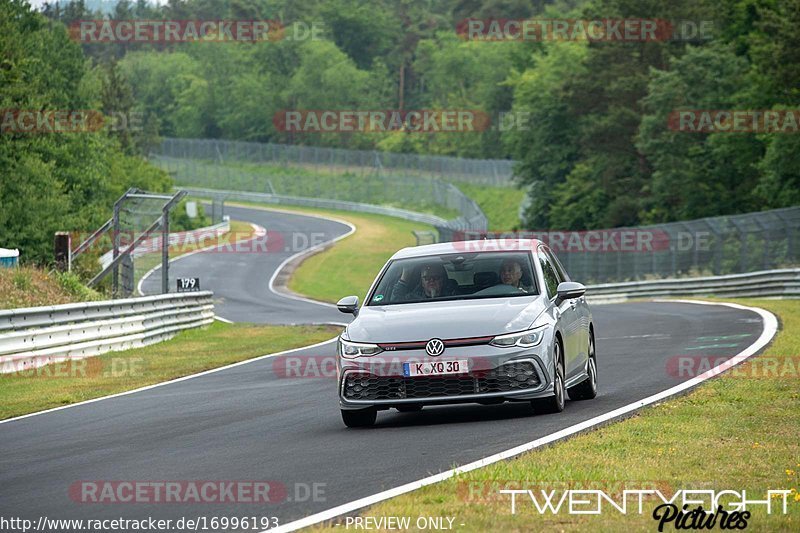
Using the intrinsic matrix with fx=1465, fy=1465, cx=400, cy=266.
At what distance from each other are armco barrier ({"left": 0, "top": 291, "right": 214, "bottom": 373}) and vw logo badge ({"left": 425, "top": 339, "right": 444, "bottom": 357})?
9.95m

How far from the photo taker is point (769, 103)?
208 ft

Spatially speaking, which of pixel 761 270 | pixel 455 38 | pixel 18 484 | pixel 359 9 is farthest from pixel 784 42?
pixel 359 9

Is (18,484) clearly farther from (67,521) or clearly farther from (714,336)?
(714,336)

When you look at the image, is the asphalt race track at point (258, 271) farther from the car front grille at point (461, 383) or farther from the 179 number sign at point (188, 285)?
the car front grille at point (461, 383)

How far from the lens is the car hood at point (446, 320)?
40.2 feet

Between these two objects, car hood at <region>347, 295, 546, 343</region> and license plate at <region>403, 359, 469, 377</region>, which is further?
car hood at <region>347, 295, 546, 343</region>

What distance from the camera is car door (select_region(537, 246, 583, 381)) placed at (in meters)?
13.1

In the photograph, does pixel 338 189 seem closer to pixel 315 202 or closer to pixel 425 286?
pixel 315 202

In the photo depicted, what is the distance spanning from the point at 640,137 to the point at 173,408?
2322 inches

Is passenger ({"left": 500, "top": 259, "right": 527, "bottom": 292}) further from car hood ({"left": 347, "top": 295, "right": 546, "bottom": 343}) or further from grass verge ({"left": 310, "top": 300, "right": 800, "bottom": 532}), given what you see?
grass verge ({"left": 310, "top": 300, "right": 800, "bottom": 532})

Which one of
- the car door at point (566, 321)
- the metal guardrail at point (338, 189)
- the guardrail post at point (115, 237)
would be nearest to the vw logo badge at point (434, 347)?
the car door at point (566, 321)

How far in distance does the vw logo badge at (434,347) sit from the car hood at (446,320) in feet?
0.15

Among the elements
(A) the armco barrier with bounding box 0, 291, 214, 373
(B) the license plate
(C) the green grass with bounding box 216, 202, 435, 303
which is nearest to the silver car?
(B) the license plate

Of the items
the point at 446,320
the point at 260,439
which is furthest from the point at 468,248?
the point at 260,439
